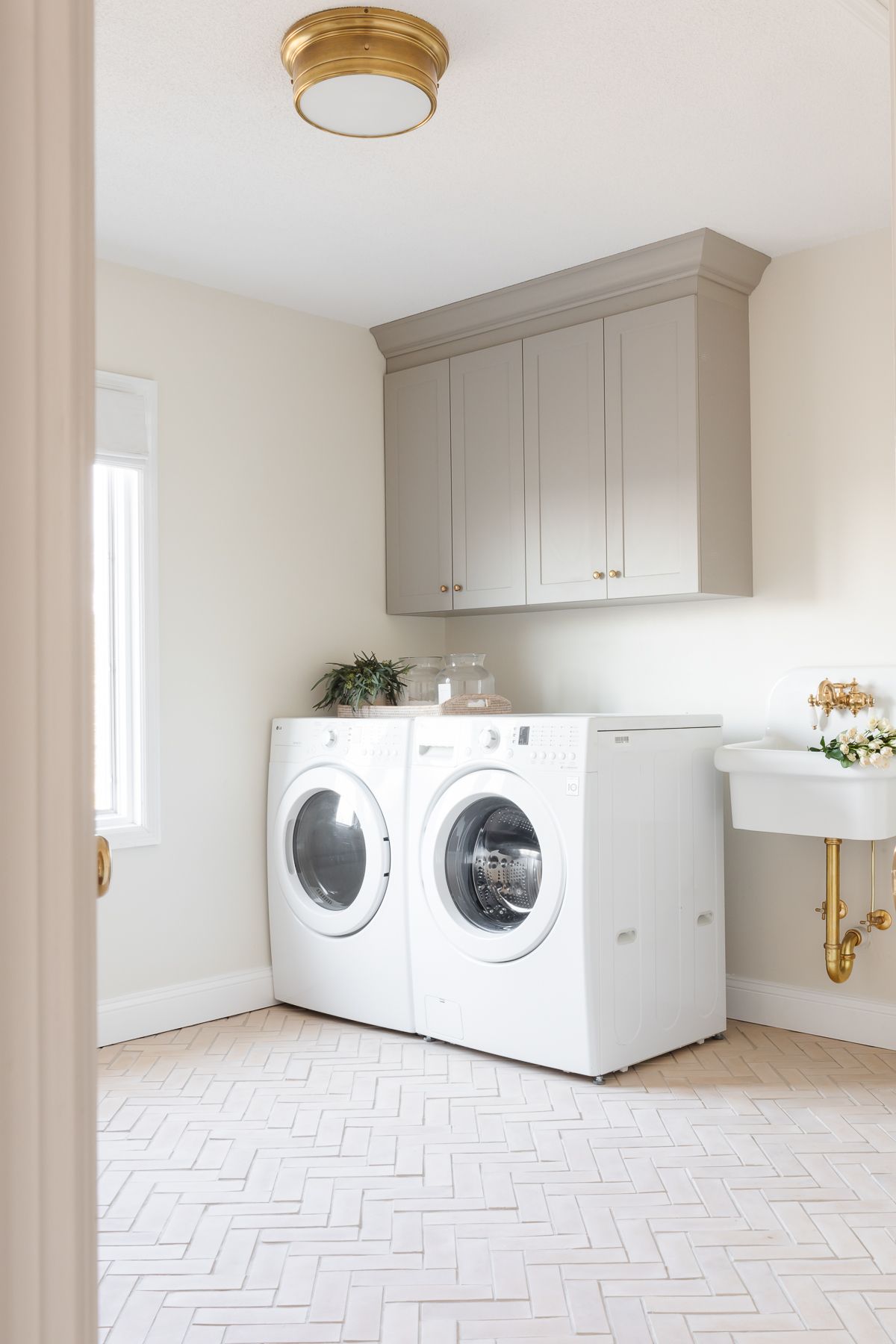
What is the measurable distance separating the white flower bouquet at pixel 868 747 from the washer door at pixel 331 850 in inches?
54.3

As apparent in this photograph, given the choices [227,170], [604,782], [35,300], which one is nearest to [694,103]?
[227,170]

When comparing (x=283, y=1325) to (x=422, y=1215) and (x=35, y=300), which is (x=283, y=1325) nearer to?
(x=422, y=1215)

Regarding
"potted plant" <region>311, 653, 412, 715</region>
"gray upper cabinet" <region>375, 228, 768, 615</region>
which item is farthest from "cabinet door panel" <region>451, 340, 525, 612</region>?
"potted plant" <region>311, 653, 412, 715</region>

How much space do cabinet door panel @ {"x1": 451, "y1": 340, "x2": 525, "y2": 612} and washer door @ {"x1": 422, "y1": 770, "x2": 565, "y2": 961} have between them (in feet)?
2.88

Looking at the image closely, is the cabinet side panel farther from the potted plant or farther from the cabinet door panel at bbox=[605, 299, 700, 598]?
the potted plant

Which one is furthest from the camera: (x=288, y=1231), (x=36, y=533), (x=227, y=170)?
(x=227, y=170)

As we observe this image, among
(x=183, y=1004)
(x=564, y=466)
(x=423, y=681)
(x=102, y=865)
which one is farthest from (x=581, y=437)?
(x=102, y=865)

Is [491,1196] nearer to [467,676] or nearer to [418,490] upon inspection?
[467,676]

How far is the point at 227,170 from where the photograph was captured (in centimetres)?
296

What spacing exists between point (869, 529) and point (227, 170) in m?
2.09

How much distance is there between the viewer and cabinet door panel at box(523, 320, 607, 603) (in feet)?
12.2

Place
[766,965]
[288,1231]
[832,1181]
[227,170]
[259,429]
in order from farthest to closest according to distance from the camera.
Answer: [259,429]
[766,965]
[227,170]
[832,1181]
[288,1231]

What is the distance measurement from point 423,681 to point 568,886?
3.73 feet

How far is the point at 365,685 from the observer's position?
392 centimetres
